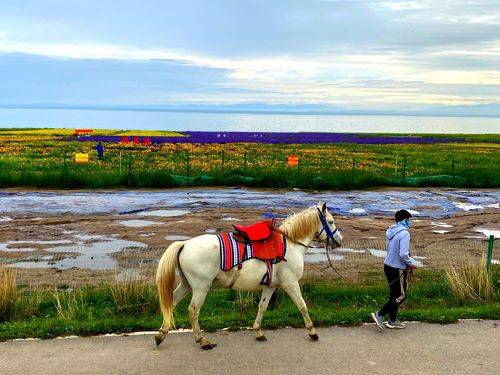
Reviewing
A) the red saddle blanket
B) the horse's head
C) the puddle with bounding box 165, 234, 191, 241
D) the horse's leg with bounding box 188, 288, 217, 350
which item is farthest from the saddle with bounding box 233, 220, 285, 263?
the puddle with bounding box 165, 234, 191, 241

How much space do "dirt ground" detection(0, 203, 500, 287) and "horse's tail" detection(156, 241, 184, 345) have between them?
10.9ft

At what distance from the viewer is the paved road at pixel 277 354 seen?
6.05m

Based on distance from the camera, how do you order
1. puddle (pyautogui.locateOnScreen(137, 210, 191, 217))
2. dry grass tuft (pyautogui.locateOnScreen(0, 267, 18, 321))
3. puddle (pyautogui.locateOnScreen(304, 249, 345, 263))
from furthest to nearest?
puddle (pyautogui.locateOnScreen(137, 210, 191, 217)) < puddle (pyautogui.locateOnScreen(304, 249, 345, 263)) < dry grass tuft (pyautogui.locateOnScreen(0, 267, 18, 321))

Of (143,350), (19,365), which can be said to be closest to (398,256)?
(143,350)

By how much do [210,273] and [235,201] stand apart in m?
13.5

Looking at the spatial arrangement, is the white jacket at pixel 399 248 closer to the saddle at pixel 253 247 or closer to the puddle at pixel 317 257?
the saddle at pixel 253 247

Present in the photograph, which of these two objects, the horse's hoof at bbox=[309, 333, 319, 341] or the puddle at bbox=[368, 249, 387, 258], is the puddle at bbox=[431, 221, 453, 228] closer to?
the puddle at bbox=[368, 249, 387, 258]

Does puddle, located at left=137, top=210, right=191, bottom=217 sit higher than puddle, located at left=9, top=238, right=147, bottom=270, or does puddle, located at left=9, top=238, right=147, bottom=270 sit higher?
puddle, located at left=137, top=210, right=191, bottom=217

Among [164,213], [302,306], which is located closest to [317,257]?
[302,306]

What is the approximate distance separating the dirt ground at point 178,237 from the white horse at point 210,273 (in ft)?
11.0

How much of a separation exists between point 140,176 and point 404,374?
779 inches

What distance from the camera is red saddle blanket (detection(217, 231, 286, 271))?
666 cm

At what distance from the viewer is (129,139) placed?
6356 centimetres

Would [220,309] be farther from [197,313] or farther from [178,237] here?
[178,237]
